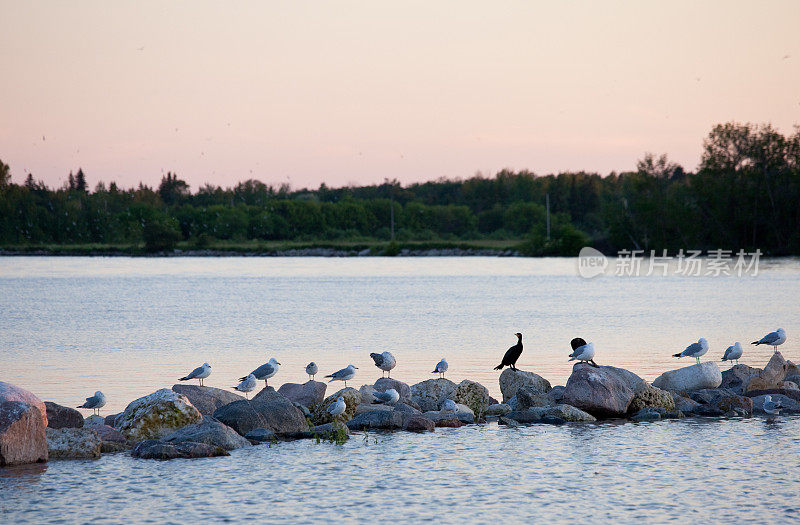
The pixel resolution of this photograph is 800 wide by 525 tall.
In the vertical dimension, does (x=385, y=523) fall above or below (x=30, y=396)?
below

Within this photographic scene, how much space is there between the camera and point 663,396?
56.7 ft

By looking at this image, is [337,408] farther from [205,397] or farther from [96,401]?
[96,401]

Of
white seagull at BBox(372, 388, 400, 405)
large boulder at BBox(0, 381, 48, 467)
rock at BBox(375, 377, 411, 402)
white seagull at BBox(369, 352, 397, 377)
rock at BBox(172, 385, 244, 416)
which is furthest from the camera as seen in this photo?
white seagull at BBox(369, 352, 397, 377)

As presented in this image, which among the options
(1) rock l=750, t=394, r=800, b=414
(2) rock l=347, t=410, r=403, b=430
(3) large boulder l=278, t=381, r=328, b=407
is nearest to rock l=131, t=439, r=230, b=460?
(2) rock l=347, t=410, r=403, b=430

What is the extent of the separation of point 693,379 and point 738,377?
1634mm

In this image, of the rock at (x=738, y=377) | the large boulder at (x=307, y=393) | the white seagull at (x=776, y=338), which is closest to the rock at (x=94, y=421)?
the large boulder at (x=307, y=393)

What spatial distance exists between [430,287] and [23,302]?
25819 millimetres

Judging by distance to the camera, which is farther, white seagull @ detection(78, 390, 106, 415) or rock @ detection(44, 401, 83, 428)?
white seagull @ detection(78, 390, 106, 415)

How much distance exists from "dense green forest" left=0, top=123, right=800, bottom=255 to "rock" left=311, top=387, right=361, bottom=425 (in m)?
101

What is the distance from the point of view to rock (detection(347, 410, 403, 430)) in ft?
52.6

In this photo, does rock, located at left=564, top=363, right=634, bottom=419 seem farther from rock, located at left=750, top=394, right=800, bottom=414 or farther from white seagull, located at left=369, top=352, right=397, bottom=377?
white seagull, located at left=369, top=352, right=397, bottom=377

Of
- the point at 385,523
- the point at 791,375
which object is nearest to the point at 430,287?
the point at 791,375

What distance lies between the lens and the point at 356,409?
1678cm

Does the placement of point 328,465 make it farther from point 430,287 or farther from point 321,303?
point 430,287
